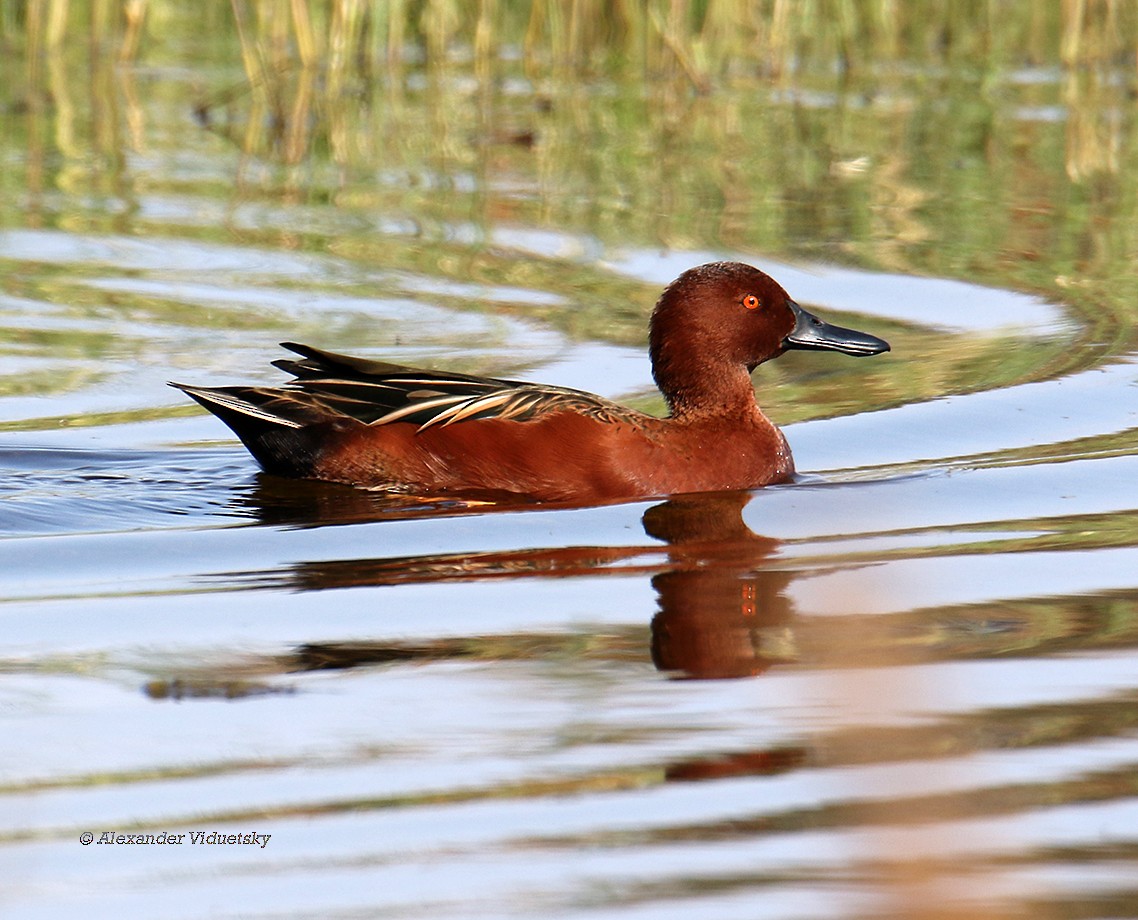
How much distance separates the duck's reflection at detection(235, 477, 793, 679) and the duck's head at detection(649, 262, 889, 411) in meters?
0.62

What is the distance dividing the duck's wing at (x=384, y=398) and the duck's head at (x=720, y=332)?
14.8 inches

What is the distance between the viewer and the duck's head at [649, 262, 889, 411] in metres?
6.71

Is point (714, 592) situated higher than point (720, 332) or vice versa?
point (720, 332)

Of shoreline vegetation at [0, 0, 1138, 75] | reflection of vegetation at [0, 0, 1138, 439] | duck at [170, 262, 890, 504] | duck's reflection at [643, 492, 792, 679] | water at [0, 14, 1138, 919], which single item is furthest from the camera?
shoreline vegetation at [0, 0, 1138, 75]

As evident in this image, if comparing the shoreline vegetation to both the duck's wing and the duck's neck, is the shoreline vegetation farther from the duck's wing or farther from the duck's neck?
the duck's neck

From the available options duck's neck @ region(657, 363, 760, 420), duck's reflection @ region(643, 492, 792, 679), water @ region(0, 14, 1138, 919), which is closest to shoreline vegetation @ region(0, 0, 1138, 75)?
water @ region(0, 14, 1138, 919)

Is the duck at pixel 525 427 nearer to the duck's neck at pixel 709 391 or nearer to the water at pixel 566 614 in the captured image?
the duck's neck at pixel 709 391

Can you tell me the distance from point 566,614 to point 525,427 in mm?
1655

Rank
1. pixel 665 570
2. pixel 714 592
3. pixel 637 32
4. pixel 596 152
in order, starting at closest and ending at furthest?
pixel 714 592 < pixel 665 570 < pixel 596 152 < pixel 637 32

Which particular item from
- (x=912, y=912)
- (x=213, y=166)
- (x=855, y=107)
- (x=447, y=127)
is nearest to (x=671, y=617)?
(x=912, y=912)

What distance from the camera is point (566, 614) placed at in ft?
15.4

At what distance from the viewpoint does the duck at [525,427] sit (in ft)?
20.3

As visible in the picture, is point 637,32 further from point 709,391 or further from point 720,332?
point 709,391

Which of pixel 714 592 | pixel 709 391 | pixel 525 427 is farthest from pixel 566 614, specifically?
pixel 709 391
